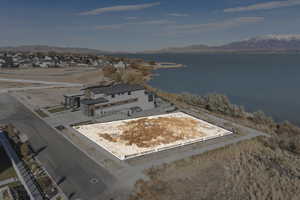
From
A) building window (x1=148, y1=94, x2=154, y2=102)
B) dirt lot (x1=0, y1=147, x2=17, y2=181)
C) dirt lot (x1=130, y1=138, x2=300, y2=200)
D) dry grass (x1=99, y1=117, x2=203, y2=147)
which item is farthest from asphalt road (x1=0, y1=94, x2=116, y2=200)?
building window (x1=148, y1=94, x2=154, y2=102)

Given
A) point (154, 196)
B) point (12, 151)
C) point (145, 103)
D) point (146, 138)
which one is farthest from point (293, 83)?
point (12, 151)

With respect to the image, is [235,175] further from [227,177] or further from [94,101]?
[94,101]

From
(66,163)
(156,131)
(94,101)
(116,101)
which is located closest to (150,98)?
(116,101)

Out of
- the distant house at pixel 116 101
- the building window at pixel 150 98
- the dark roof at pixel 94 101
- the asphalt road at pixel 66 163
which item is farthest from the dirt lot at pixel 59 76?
the asphalt road at pixel 66 163

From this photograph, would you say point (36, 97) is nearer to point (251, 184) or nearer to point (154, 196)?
point (154, 196)

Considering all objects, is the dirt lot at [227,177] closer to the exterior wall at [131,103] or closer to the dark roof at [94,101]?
the exterior wall at [131,103]

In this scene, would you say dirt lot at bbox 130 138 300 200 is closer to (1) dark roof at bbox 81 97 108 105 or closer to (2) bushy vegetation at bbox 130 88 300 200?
(2) bushy vegetation at bbox 130 88 300 200
